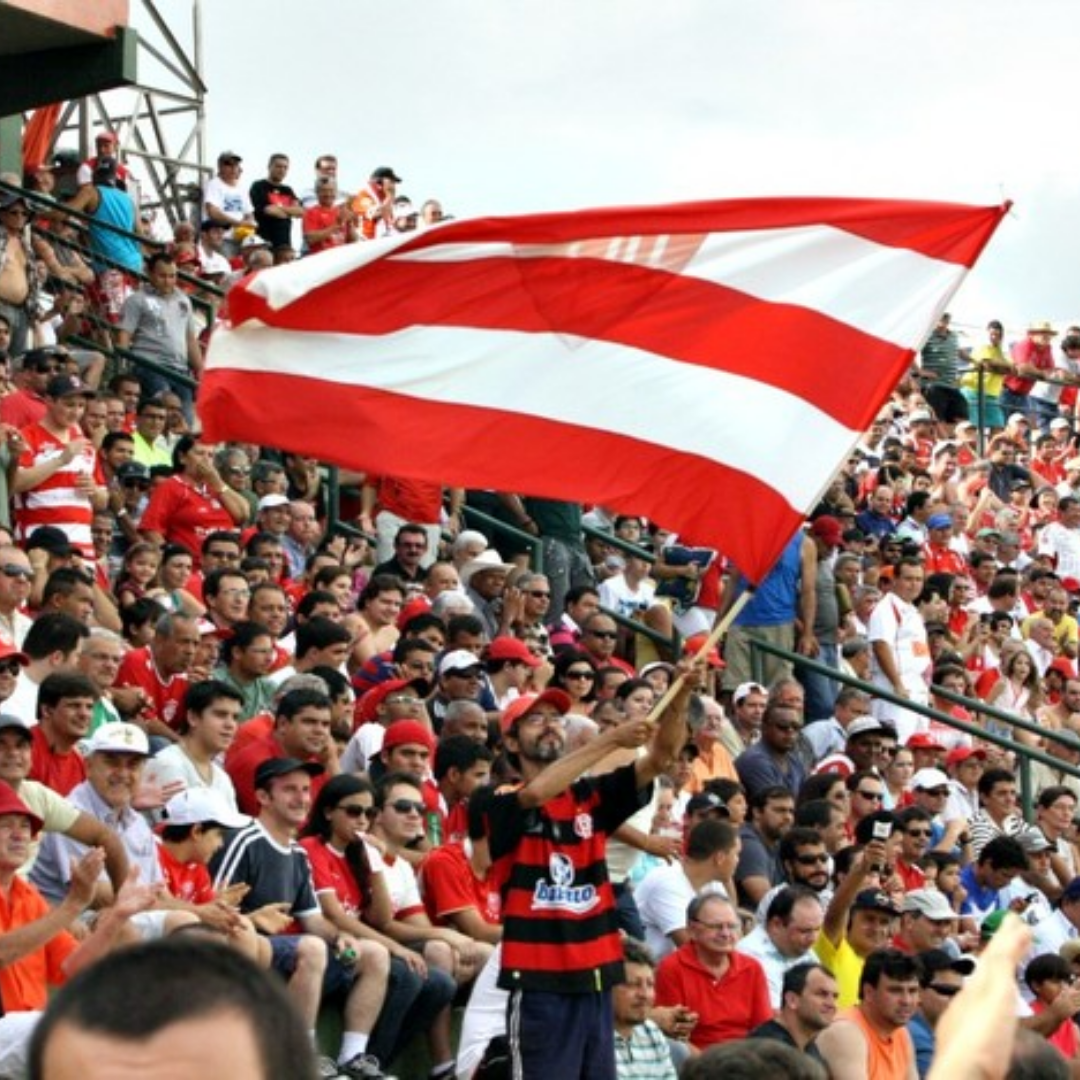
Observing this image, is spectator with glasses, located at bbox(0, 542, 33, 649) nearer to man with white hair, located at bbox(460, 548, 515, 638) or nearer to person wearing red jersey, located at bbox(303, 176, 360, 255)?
man with white hair, located at bbox(460, 548, 515, 638)

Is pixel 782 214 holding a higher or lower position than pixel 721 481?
higher

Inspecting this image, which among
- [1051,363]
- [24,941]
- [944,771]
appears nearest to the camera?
[24,941]

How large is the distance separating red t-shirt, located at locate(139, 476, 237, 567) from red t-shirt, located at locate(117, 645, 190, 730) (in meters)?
3.24

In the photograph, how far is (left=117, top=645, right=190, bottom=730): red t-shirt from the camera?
11680mm

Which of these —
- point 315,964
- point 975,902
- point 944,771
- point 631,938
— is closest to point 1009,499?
point 944,771

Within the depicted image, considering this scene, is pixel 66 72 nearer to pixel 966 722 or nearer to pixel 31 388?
pixel 31 388

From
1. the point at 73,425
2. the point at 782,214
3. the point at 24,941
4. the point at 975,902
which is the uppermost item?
the point at 782,214

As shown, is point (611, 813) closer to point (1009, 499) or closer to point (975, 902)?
point (975, 902)

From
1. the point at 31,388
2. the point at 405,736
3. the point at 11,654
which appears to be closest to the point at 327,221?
the point at 31,388

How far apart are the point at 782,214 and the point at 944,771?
8.39 m

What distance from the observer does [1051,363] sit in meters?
31.2

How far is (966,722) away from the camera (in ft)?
56.6

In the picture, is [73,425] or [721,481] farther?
[73,425]

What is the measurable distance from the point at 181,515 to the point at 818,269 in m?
7.13
